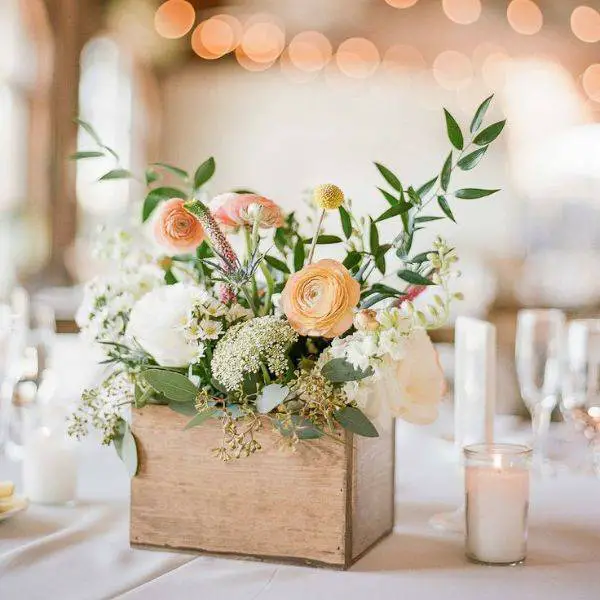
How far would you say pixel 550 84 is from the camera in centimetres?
425

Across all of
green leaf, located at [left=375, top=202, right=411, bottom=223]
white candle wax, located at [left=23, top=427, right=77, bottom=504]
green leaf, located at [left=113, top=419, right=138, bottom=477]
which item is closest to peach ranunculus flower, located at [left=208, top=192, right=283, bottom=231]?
green leaf, located at [left=375, top=202, right=411, bottom=223]

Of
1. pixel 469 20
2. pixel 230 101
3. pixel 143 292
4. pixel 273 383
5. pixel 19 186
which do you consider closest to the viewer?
pixel 273 383

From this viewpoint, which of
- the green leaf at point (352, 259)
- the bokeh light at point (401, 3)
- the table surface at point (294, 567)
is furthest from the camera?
the bokeh light at point (401, 3)

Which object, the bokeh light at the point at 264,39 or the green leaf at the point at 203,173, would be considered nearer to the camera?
the green leaf at the point at 203,173

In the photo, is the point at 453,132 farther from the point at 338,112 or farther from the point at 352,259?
the point at 338,112

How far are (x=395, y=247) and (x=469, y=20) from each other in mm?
3620

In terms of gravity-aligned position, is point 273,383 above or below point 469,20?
below

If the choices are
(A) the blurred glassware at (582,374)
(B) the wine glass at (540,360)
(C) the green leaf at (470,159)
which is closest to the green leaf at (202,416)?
(C) the green leaf at (470,159)

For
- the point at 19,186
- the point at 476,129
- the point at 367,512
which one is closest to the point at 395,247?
the point at 476,129

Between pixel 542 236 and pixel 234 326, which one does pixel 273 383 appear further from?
pixel 542 236

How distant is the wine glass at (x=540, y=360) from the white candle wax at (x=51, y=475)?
71cm

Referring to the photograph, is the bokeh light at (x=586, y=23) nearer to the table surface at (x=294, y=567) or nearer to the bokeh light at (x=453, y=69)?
the bokeh light at (x=453, y=69)

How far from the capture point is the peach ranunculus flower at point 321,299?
32.0 inches

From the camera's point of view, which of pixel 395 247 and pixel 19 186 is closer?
pixel 395 247
